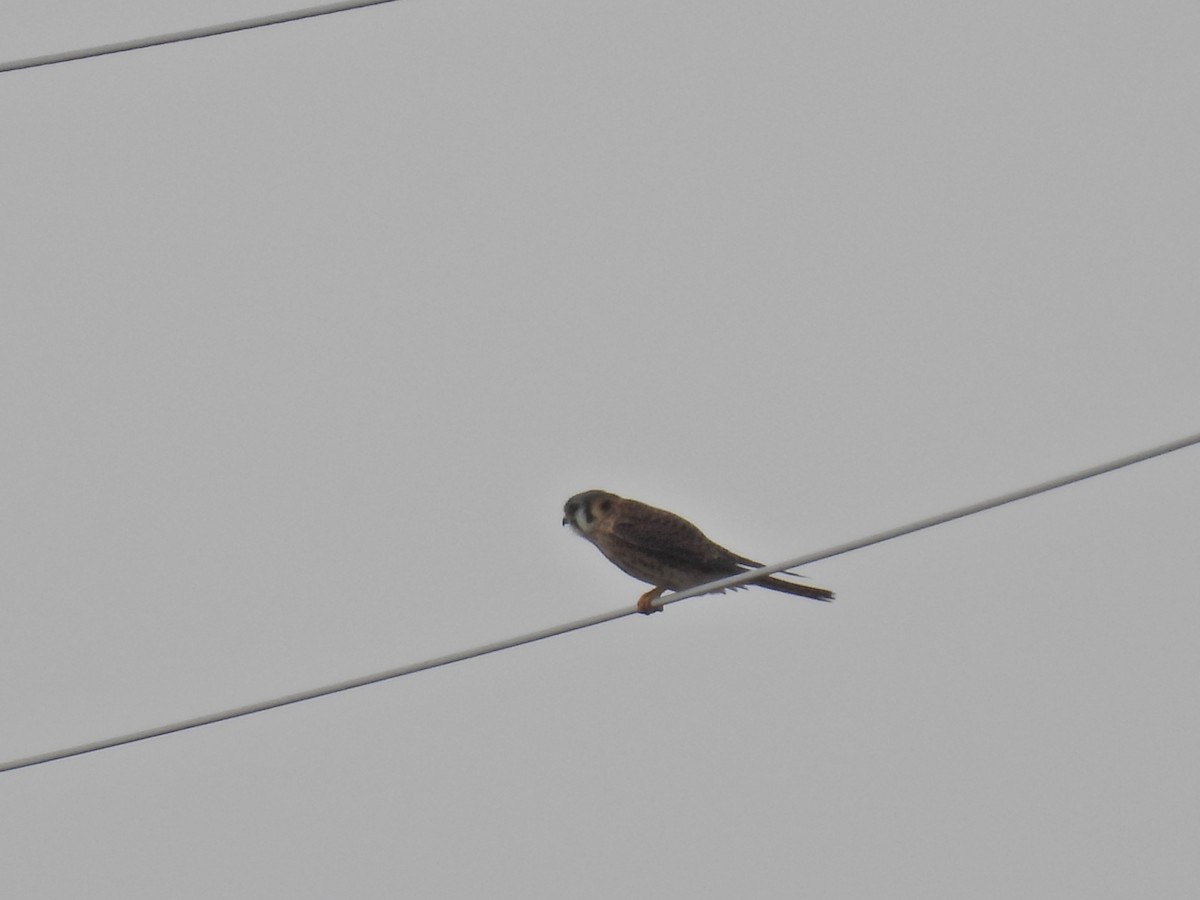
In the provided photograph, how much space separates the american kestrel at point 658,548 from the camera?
7902 mm

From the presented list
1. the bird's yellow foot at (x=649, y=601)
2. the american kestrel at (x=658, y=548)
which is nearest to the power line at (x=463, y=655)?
the bird's yellow foot at (x=649, y=601)

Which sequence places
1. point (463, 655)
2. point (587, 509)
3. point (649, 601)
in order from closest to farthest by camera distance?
point (463, 655)
point (649, 601)
point (587, 509)

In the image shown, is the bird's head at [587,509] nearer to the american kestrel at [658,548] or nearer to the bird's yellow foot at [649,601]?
the american kestrel at [658,548]

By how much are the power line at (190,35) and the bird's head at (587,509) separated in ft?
9.55

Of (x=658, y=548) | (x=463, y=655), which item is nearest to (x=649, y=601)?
(x=658, y=548)

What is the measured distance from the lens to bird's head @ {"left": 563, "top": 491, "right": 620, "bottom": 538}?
8242mm

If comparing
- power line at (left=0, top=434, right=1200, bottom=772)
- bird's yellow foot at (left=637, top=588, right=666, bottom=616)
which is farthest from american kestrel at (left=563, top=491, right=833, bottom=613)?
power line at (left=0, top=434, right=1200, bottom=772)

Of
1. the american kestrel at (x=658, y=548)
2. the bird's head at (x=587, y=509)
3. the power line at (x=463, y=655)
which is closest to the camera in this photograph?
the power line at (x=463, y=655)

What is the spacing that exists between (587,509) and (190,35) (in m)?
3.28

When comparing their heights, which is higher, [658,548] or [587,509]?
[587,509]

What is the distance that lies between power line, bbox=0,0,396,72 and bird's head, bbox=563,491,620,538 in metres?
2.91

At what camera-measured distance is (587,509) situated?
8.34m

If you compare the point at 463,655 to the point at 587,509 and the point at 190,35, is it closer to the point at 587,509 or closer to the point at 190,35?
the point at 190,35

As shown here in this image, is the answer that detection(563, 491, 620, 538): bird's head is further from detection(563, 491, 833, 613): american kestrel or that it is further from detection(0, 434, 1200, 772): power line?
detection(0, 434, 1200, 772): power line
